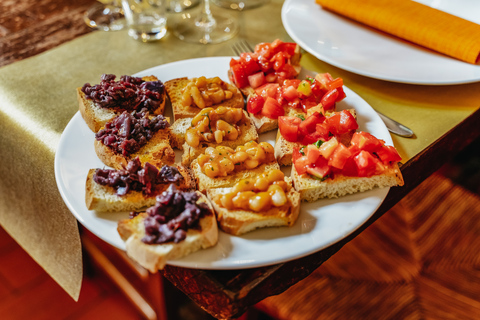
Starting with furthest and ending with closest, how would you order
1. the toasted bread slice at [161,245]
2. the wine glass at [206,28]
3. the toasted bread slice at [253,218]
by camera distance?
the wine glass at [206,28] → the toasted bread slice at [253,218] → the toasted bread slice at [161,245]

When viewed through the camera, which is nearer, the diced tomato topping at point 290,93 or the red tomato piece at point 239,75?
the diced tomato topping at point 290,93

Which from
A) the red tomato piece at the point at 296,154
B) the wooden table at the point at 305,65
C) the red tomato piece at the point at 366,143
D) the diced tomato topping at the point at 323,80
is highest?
the red tomato piece at the point at 366,143

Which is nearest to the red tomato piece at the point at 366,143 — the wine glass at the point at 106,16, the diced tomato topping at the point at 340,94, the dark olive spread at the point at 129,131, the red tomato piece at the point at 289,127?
the red tomato piece at the point at 289,127

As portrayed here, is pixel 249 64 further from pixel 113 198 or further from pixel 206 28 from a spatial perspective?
pixel 113 198

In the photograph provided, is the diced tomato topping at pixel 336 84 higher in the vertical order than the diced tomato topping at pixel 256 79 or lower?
higher

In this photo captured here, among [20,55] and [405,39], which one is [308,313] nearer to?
[405,39]

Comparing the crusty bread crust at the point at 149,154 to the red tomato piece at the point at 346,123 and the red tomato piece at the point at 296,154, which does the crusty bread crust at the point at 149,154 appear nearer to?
the red tomato piece at the point at 296,154

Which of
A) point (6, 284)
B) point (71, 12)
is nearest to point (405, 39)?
point (71, 12)

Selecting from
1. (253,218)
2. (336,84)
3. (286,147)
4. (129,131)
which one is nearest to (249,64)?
(336,84)
